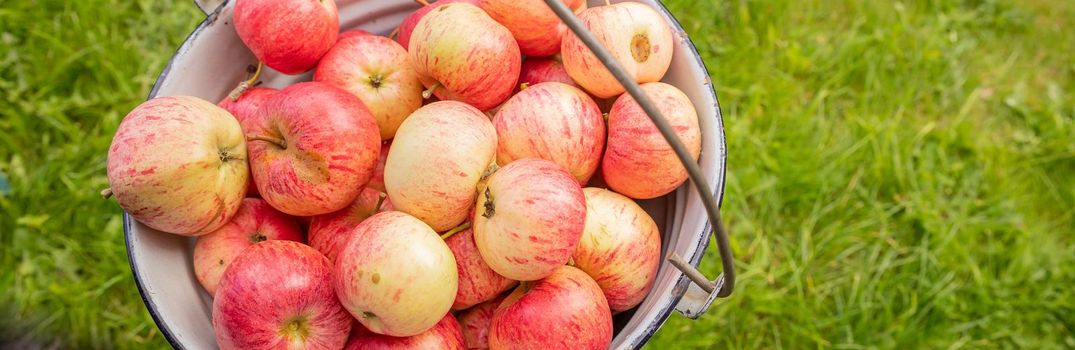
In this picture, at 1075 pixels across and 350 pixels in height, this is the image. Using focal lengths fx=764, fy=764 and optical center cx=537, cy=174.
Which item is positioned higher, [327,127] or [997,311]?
[327,127]

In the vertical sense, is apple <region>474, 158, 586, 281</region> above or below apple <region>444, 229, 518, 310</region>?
above

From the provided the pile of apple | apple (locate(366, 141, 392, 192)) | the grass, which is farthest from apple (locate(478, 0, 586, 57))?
the grass

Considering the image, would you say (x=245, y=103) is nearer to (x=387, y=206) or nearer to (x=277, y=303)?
(x=387, y=206)

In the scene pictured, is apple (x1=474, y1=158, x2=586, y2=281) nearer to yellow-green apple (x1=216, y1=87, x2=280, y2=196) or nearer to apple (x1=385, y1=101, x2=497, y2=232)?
apple (x1=385, y1=101, x2=497, y2=232)

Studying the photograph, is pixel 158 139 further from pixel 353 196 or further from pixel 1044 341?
pixel 1044 341

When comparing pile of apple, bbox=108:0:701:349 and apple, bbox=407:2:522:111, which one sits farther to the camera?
apple, bbox=407:2:522:111

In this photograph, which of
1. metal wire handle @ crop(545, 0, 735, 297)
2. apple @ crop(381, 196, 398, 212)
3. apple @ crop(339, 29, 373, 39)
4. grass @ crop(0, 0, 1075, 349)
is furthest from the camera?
grass @ crop(0, 0, 1075, 349)

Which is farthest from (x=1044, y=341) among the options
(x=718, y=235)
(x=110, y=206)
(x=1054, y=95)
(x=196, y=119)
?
(x=110, y=206)

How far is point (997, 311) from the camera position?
2.34m

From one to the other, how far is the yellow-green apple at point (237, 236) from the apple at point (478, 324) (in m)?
0.42

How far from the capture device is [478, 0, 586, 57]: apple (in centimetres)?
164

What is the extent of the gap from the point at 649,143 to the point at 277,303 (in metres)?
0.75

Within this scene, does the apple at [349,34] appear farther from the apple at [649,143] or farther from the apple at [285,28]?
the apple at [649,143]

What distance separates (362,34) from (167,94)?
432 millimetres
